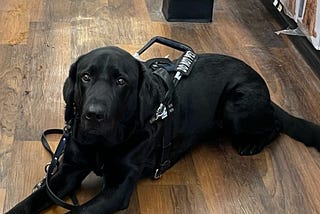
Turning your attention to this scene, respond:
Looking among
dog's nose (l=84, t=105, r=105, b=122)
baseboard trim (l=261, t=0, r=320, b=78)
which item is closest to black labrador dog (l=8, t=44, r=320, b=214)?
dog's nose (l=84, t=105, r=105, b=122)

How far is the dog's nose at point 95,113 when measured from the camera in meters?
1.65

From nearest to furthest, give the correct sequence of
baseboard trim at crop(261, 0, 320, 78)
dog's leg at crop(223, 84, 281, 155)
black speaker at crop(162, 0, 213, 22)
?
dog's leg at crop(223, 84, 281, 155) → baseboard trim at crop(261, 0, 320, 78) → black speaker at crop(162, 0, 213, 22)

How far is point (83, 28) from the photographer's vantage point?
3037mm

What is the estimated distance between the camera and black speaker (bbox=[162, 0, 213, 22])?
319 centimetres

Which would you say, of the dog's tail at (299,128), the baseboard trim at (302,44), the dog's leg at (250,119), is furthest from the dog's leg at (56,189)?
the baseboard trim at (302,44)

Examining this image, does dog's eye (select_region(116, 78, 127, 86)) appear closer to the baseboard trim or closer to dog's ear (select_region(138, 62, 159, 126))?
dog's ear (select_region(138, 62, 159, 126))

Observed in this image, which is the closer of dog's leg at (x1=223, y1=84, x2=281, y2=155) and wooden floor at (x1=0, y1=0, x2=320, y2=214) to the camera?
wooden floor at (x1=0, y1=0, x2=320, y2=214)

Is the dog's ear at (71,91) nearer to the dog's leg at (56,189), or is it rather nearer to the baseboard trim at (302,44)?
the dog's leg at (56,189)

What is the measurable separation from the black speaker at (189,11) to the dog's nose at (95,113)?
5.27 ft

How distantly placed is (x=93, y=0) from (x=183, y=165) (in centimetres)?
152

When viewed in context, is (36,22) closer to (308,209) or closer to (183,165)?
(183,165)

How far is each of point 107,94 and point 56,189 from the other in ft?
1.17

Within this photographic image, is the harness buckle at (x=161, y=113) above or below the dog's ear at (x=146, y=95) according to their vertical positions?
below

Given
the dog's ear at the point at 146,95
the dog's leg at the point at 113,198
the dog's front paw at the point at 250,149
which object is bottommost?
the dog's front paw at the point at 250,149
